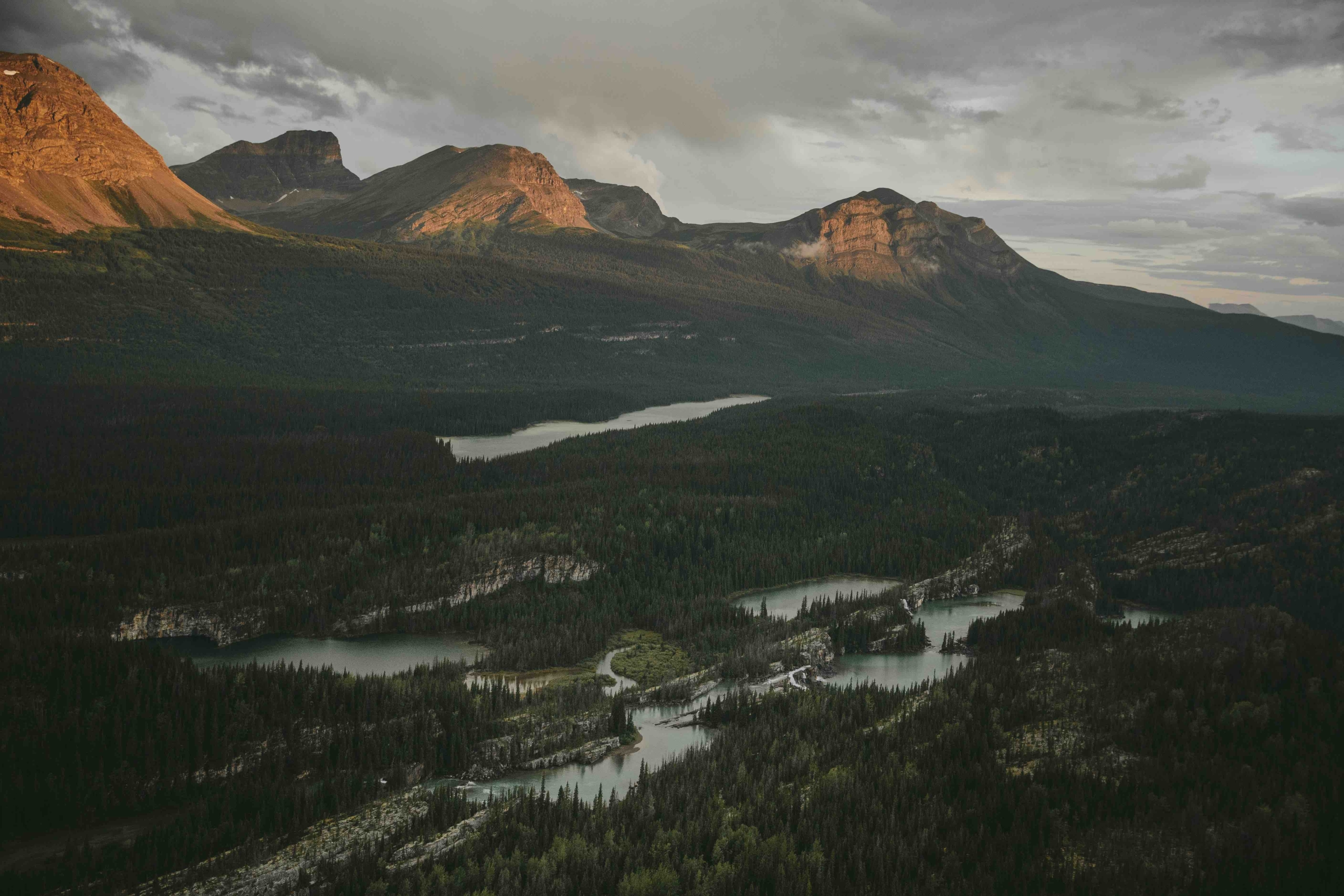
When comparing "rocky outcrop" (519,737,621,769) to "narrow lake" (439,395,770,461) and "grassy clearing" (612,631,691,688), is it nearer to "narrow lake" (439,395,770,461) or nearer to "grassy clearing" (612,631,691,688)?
"grassy clearing" (612,631,691,688)

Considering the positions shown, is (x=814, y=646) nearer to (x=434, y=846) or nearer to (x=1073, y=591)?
(x=1073, y=591)

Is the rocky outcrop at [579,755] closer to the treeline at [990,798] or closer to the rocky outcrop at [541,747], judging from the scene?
the rocky outcrop at [541,747]

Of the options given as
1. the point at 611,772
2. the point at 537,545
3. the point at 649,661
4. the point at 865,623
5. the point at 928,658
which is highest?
the point at 537,545

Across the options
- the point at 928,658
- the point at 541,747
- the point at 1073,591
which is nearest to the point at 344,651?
the point at 541,747

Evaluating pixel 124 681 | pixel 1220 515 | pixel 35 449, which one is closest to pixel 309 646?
pixel 124 681

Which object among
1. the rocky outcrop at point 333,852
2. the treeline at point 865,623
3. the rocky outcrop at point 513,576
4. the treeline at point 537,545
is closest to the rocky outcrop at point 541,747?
the rocky outcrop at point 333,852

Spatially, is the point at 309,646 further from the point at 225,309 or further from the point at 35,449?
the point at 225,309
